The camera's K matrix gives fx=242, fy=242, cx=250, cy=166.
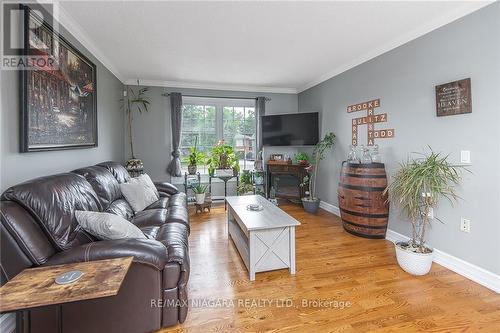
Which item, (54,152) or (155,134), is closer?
(54,152)

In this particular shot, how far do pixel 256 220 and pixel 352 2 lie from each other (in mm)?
2101

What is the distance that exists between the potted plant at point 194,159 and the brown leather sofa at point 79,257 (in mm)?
2854

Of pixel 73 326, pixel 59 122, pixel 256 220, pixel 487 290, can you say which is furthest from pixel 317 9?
pixel 73 326

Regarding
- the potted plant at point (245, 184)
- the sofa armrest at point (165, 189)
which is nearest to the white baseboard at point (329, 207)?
the potted plant at point (245, 184)

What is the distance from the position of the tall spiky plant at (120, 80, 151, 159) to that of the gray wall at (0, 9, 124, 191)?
0.36 meters

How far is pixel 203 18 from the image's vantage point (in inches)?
91.0

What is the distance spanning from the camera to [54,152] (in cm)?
218

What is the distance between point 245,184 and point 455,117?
3293 mm

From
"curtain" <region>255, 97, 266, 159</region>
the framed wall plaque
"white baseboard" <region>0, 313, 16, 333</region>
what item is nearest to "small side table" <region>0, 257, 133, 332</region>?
"white baseboard" <region>0, 313, 16, 333</region>

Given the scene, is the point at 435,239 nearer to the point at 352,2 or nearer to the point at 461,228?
the point at 461,228

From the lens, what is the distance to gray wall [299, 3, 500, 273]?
2002 mm

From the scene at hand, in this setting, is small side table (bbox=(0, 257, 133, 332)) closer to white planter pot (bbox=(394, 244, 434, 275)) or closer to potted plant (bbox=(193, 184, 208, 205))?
white planter pot (bbox=(394, 244, 434, 275))

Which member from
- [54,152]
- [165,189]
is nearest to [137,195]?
[165,189]

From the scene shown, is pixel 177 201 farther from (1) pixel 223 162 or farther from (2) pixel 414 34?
(2) pixel 414 34
